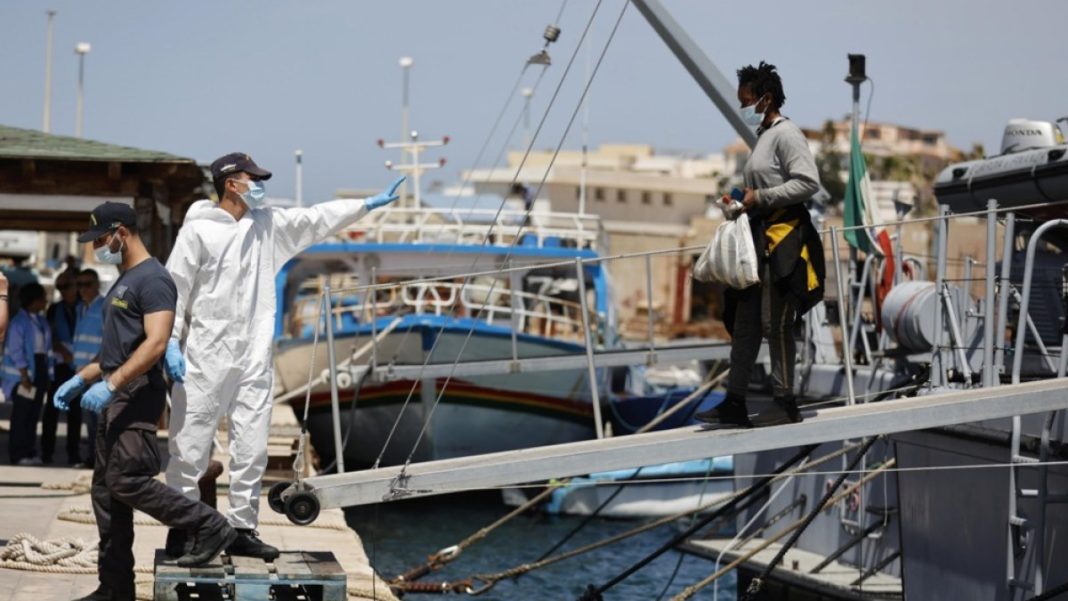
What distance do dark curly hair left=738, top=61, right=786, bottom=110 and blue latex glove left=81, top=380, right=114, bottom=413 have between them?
344 centimetres

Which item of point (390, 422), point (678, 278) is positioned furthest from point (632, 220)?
point (390, 422)

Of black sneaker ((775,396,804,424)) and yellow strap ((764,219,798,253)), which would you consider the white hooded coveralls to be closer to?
yellow strap ((764,219,798,253))

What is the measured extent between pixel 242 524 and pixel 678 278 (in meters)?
57.3

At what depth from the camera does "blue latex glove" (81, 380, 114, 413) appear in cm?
701

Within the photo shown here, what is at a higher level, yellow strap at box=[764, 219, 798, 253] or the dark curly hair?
the dark curly hair

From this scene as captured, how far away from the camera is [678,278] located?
212 ft

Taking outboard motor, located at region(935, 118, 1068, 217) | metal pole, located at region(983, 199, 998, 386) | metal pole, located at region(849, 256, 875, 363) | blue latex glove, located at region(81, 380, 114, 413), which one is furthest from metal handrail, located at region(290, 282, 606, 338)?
blue latex glove, located at region(81, 380, 114, 413)

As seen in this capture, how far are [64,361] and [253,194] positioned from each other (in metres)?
7.43

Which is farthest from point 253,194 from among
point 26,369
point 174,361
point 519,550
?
point 519,550

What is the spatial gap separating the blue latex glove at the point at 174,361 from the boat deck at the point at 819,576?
260 inches

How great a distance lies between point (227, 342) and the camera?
772cm

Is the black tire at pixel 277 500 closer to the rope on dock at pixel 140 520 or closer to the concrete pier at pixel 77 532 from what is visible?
the concrete pier at pixel 77 532

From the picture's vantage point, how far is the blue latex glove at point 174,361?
7480 mm

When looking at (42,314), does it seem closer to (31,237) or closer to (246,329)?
(246,329)
